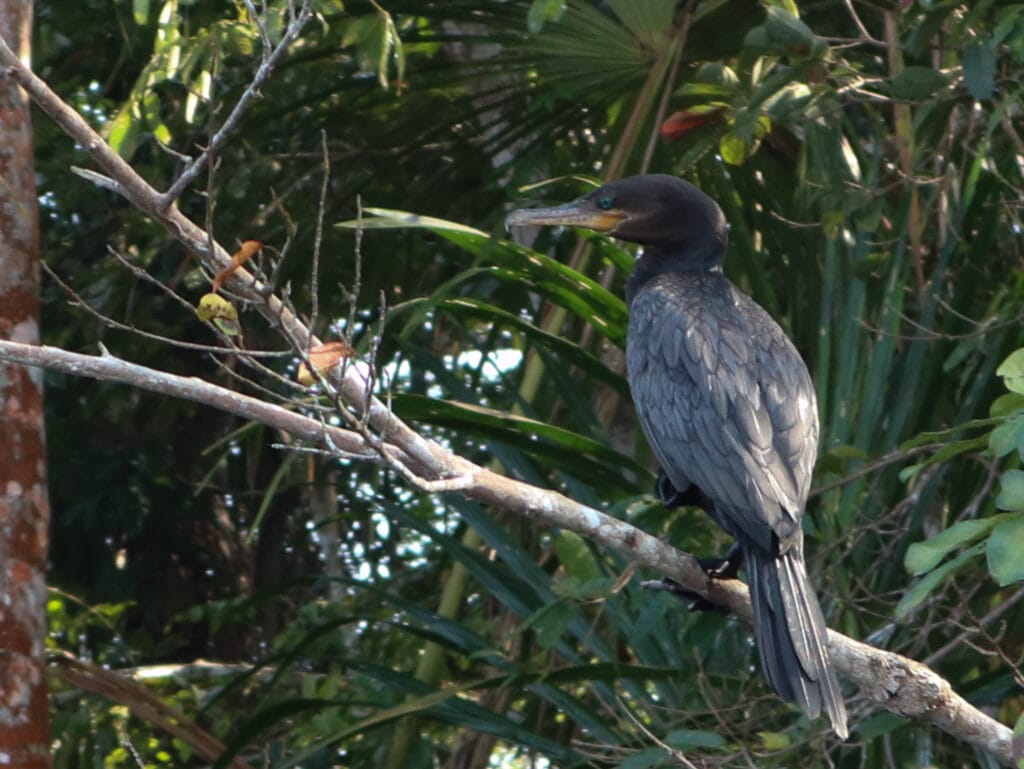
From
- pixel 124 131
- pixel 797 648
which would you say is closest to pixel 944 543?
pixel 797 648

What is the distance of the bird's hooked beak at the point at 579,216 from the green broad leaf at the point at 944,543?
64.5 inches

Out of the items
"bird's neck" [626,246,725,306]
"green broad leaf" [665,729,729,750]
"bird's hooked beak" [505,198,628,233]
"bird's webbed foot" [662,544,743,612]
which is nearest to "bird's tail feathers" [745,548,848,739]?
"bird's webbed foot" [662,544,743,612]

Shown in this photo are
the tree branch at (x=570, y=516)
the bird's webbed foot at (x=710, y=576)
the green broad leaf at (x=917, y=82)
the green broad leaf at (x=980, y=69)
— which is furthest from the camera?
the green broad leaf at (x=917, y=82)

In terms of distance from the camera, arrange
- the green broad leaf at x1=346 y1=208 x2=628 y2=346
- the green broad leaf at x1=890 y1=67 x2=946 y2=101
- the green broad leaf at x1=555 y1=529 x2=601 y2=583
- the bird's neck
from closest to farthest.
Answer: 1. the green broad leaf at x1=555 y1=529 x2=601 y2=583
2. the green broad leaf at x1=346 y1=208 x2=628 y2=346
3. the green broad leaf at x1=890 y1=67 x2=946 y2=101
4. the bird's neck

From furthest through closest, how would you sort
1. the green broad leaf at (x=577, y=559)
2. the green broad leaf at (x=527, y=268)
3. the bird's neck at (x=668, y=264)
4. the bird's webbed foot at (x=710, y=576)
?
1. the bird's neck at (x=668, y=264)
2. the green broad leaf at (x=527, y=268)
3. the green broad leaf at (x=577, y=559)
4. the bird's webbed foot at (x=710, y=576)

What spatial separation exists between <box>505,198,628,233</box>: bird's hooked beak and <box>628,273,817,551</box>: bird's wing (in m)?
0.27

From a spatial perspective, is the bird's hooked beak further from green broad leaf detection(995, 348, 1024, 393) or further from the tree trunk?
green broad leaf detection(995, 348, 1024, 393)

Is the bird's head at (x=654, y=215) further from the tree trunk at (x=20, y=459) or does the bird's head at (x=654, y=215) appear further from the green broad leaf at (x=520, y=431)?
the tree trunk at (x=20, y=459)

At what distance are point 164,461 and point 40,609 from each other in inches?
76.9

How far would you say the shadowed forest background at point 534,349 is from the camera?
301cm

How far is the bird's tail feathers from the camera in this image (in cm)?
248

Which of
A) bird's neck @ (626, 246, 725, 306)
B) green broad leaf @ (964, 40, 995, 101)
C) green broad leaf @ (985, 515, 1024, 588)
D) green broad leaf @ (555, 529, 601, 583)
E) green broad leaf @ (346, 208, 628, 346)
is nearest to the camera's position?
green broad leaf @ (985, 515, 1024, 588)

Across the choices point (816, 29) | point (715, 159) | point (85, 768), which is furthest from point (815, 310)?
point (85, 768)

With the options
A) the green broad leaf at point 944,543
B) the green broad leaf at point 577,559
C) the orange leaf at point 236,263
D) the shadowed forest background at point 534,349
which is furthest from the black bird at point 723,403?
the orange leaf at point 236,263
